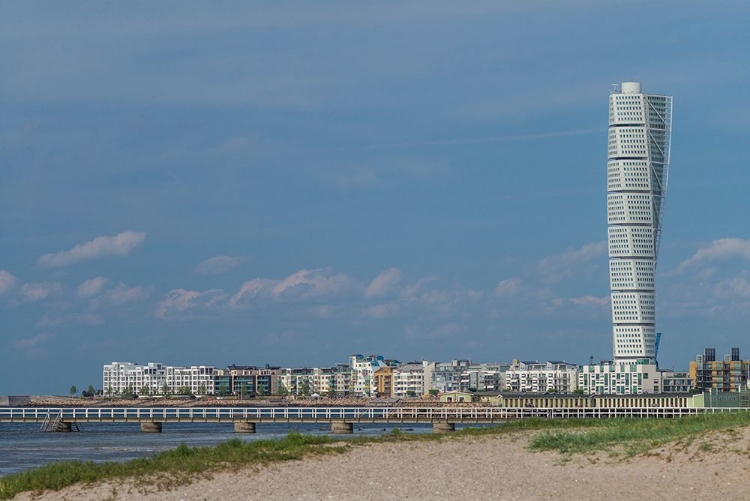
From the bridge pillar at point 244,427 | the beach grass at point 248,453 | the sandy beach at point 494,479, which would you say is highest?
the beach grass at point 248,453

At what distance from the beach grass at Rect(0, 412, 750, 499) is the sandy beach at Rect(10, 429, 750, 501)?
0.49m

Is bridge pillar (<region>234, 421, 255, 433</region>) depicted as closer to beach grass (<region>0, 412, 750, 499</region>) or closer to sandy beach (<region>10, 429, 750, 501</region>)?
beach grass (<region>0, 412, 750, 499</region>)

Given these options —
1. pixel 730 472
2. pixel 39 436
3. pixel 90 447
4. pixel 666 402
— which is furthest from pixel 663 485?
pixel 666 402

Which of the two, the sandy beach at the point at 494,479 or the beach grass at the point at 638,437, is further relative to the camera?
the beach grass at the point at 638,437

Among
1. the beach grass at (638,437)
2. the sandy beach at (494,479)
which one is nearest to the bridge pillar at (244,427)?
the beach grass at (638,437)

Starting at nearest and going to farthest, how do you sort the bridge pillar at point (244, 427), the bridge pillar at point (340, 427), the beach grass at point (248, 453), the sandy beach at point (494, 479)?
1. the sandy beach at point (494, 479)
2. the beach grass at point (248, 453)
3. the bridge pillar at point (340, 427)
4. the bridge pillar at point (244, 427)

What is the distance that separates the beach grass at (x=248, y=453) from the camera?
99.5 ft

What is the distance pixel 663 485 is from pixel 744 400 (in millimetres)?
59970

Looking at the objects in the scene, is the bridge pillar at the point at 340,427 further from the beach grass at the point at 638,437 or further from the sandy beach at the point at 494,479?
the sandy beach at the point at 494,479

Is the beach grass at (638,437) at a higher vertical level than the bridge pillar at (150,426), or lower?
higher

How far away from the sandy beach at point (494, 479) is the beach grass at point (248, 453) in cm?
49

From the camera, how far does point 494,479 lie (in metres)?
29.8

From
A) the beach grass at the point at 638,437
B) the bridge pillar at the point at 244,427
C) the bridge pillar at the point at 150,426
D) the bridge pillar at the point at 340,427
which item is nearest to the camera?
the beach grass at the point at 638,437

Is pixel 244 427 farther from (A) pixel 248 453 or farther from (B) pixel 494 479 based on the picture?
(B) pixel 494 479
